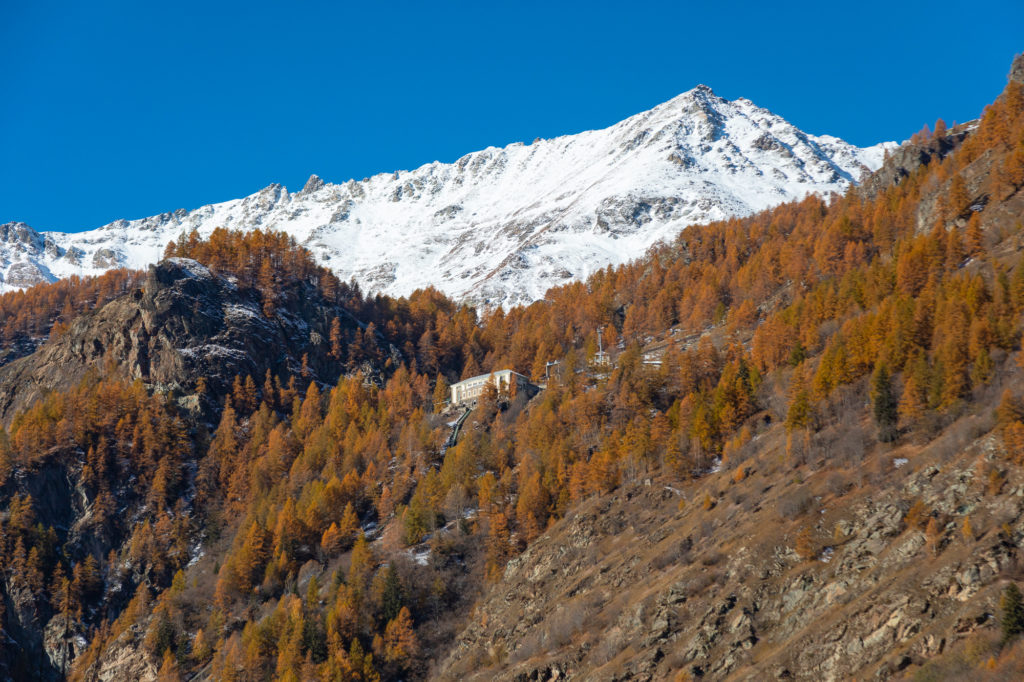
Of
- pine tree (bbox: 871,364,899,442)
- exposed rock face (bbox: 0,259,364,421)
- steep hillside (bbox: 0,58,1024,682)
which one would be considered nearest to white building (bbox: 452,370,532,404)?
steep hillside (bbox: 0,58,1024,682)

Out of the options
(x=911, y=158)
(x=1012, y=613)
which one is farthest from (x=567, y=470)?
(x=911, y=158)

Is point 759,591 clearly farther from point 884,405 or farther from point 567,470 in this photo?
point 567,470

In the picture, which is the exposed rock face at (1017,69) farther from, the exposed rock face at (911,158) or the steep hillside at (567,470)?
the exposed rock face at (911,158)

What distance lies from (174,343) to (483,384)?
163 ft

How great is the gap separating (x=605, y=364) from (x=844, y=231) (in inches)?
1820

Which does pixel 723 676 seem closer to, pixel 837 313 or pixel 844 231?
pixel 837 313

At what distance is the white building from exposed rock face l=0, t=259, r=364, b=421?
26.0m

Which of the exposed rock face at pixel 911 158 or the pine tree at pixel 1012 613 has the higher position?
the exposed rock face at pixel 911 158

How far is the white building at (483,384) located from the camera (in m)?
138

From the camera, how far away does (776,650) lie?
5156 centimetres

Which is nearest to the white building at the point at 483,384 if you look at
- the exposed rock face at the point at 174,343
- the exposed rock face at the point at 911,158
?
the exposed rock face at the point at 174,343

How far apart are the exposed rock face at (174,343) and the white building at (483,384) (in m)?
26.0

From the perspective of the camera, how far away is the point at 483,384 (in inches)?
5615

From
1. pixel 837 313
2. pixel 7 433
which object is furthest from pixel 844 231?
pixel 7 433
